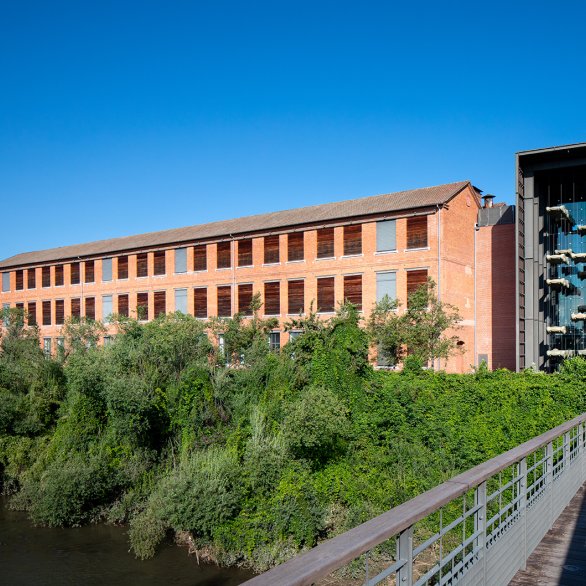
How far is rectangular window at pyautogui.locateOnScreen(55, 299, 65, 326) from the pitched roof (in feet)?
11.6

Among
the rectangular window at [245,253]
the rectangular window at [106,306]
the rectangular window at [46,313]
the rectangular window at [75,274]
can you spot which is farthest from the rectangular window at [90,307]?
the rectangular window at [245,253]

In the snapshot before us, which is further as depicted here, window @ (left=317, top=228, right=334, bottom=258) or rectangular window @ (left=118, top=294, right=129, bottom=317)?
rectangular window @ (left=118, top=294, right=129, bottom=317)

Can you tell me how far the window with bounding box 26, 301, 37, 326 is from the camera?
48756 millimetres

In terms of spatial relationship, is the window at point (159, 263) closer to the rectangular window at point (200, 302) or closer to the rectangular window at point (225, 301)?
the rectangular window at point (200, 302)

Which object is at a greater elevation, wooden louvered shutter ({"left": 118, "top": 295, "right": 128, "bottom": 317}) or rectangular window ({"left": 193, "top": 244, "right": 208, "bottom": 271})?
rectangular window ({"left": 193, "top": 244, "right": 208, "bottom": 271})

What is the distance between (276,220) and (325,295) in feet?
20.8

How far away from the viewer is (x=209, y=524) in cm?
1611

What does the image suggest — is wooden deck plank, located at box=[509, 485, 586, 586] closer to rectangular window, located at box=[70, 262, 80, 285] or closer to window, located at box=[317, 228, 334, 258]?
window, located at box=[317, 228, 334, 258]

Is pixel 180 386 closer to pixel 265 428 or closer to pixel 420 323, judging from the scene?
pixel 265 428

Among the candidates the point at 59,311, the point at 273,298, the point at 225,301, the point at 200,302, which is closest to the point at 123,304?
the point at 200,302

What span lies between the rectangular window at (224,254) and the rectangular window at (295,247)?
4.54 m

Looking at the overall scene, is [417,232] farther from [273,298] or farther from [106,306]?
[106,306]

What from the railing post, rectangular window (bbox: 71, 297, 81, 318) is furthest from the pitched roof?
the railing post

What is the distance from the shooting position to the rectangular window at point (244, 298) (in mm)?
37125
